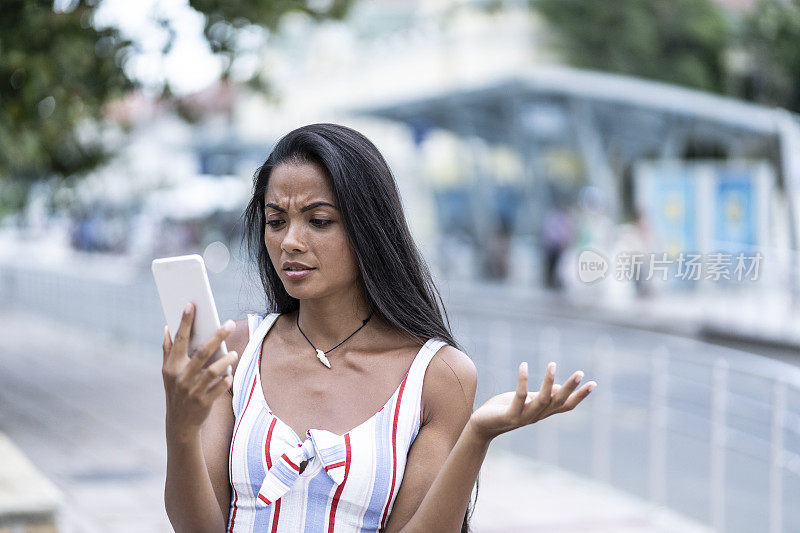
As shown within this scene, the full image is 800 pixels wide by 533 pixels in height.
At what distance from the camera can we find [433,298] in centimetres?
209

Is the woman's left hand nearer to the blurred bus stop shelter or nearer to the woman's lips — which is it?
the woman's lips

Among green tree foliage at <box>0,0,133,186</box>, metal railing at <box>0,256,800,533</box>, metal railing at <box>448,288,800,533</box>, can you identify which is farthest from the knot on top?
green tree foliage at <box>0,0,133,186</box>

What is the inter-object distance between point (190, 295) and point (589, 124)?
19223 mm

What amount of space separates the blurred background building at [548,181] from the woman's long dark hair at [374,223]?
271 mm

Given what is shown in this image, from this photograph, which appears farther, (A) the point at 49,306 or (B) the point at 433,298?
(A) the point at 49,306

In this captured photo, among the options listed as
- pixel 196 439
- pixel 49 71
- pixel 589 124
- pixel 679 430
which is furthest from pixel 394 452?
pixel 589 124

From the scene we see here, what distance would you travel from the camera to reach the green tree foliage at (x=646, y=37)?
16.3 m

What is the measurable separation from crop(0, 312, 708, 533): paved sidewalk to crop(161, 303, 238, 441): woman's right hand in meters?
4.16

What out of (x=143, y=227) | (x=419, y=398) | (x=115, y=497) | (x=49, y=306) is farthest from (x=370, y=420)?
(x=143, y=227)

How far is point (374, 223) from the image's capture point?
1963 millimetres

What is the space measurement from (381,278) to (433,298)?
13cm

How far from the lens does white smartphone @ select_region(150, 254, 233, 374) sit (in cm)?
177

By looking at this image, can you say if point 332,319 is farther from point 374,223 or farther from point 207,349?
point 207,349

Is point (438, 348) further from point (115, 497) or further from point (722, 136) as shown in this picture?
point (722, 136)
